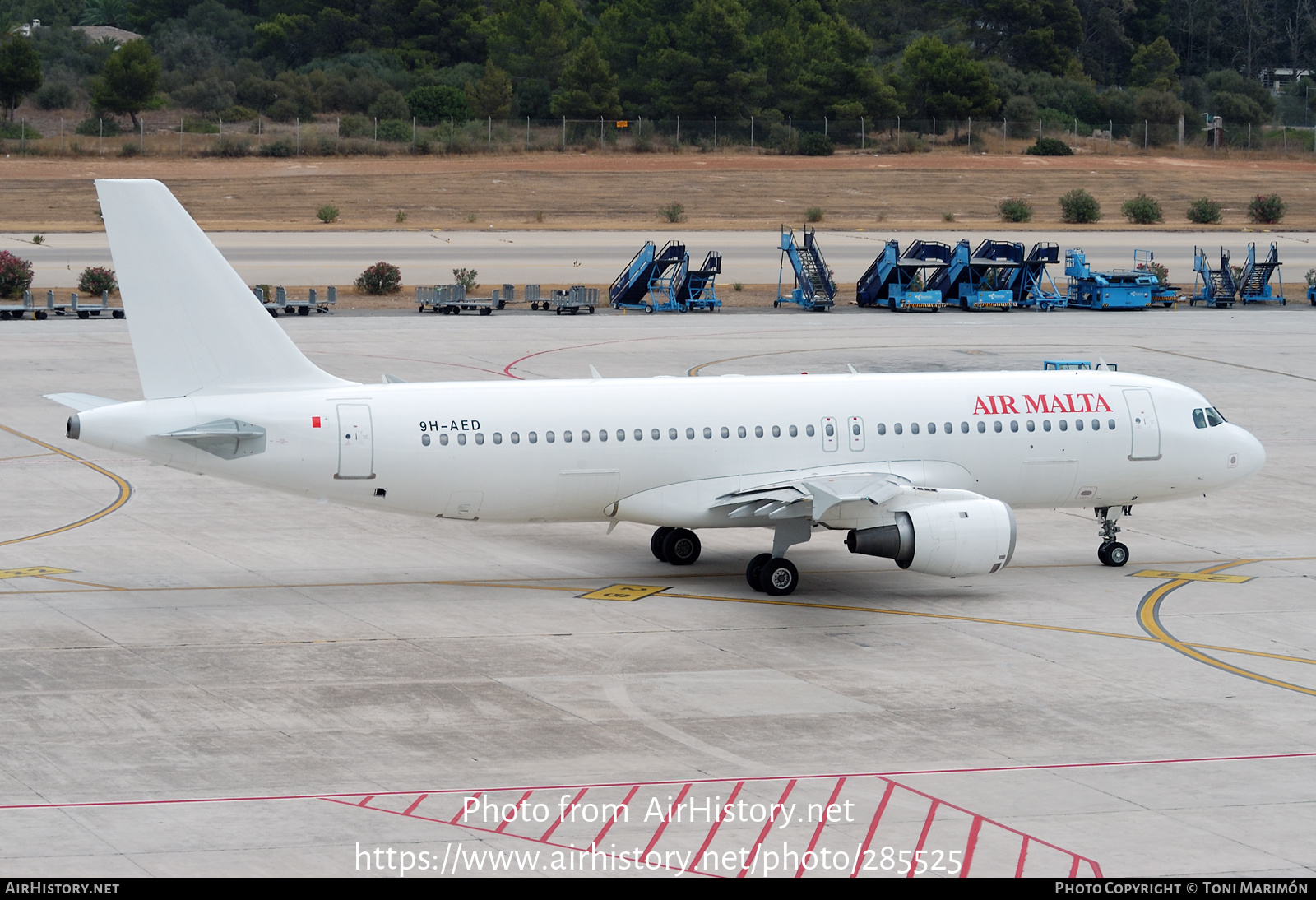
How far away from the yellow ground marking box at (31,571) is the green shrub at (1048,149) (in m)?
131

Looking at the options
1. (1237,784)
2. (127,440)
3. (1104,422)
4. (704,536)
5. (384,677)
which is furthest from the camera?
(704,536)

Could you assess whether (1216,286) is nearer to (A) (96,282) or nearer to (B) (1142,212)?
(B) (1142,212)

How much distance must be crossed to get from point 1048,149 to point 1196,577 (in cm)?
12473

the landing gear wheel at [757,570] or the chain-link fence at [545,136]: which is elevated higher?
the chain-link fence at [545,136]

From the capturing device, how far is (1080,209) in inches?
4724

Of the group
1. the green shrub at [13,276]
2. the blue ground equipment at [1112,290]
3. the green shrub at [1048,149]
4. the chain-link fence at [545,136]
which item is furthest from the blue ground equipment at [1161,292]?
the green shrub at [1048,149]

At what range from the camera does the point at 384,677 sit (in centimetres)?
2517

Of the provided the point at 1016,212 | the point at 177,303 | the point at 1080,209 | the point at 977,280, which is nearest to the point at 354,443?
the point at 177,303

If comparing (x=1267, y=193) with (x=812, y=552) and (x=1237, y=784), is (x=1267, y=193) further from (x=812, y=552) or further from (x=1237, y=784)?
(x=1237, y=784)

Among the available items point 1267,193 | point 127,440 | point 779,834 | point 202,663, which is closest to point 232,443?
point 127,440

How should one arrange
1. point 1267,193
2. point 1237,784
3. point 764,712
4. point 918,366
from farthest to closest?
point 1267,193 → point 918,366 → point 764,712 → point 1237,784

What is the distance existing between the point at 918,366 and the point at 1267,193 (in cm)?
8948

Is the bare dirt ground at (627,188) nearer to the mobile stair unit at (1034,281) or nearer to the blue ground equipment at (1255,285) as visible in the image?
the blue ground equipment at (1255,285)

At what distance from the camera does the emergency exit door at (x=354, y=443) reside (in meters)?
29.3
